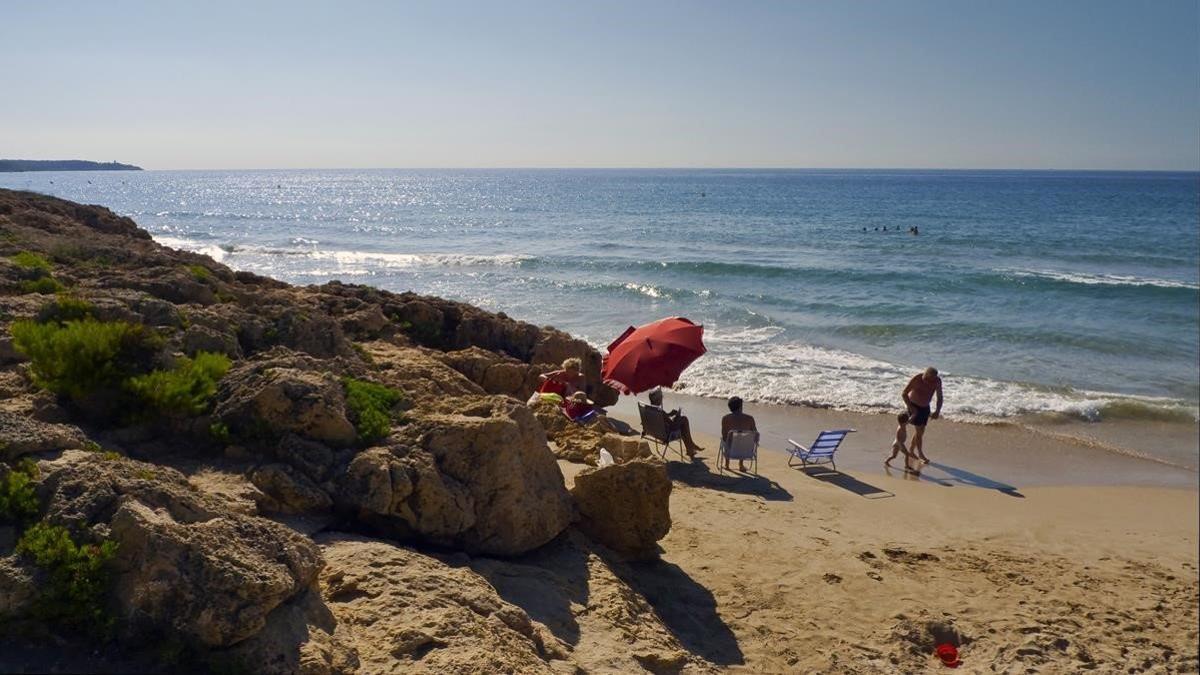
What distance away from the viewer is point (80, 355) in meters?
5.66

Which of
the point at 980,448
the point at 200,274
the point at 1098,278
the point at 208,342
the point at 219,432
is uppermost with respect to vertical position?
the point at 200,274

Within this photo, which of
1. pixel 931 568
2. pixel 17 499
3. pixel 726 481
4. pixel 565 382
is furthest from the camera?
pixel 565 382

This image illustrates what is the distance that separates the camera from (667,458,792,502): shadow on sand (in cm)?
984

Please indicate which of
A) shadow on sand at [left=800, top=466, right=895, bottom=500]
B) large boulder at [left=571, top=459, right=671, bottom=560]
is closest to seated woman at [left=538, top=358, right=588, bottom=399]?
shadow on sand at [left=800, top=466, right=895, bottom=500]

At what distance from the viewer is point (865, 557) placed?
306 inches

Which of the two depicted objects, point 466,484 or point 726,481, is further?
point 726,481

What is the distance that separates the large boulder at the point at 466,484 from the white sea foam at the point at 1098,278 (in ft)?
87.2

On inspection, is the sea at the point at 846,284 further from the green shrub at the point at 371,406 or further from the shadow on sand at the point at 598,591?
the green shrub at the point at 371,406

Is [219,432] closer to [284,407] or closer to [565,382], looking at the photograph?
[284,407]

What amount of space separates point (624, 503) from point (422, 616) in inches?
97.4

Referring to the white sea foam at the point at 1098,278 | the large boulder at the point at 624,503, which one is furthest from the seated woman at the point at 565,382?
the white sea foam at the point at 1098,278

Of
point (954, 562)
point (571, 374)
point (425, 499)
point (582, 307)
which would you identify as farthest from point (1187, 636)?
point (582, 307)

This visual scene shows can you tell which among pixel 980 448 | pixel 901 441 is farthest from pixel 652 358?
pixel 980 448

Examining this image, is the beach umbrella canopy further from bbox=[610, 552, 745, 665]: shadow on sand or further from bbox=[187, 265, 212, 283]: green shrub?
bbox=[187, 265, 212, 283]: green shrub
